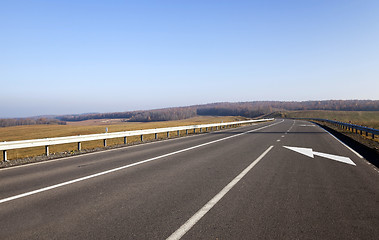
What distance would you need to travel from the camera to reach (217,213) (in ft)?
14.6

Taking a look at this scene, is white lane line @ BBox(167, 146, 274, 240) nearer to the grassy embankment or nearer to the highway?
the highway

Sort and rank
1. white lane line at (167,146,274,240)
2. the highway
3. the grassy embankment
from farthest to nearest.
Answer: the grassy embankment, the highway, white lane line at (167,146,274,240)

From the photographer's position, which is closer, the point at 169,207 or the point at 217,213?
the point at 217,213

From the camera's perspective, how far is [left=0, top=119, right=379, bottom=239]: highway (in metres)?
3.79

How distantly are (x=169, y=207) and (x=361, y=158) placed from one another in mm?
8851

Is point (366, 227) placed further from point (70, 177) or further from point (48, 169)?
point (48, 169)

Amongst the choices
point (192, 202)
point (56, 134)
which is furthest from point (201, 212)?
point (56, 134)

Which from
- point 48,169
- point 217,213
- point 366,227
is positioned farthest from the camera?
point 48,169

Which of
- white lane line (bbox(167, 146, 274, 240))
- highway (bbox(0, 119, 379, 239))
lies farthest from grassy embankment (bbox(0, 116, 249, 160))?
white lane line (bbox(167, 146, 274, 240))

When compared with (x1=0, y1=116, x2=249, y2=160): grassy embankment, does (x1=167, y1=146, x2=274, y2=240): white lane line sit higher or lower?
higher

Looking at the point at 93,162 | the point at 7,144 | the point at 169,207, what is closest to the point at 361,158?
the point at 169,207

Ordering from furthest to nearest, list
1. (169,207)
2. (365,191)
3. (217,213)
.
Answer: (365,191) → (169,207) → (217,213)

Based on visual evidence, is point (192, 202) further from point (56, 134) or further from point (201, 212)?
point (56, 134)

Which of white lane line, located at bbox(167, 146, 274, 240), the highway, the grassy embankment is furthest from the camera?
the grassy embankment
